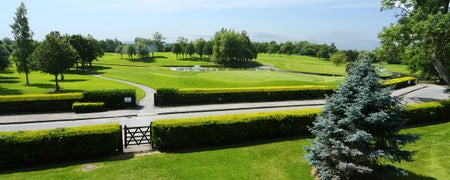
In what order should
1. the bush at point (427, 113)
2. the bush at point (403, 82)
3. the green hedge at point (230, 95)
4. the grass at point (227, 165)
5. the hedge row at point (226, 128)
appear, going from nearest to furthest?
the grass at point (227, 165)
the hedge row at point (226, 128)
the bush at point (427, 113)
the green hedge at point (230, 95)
the bush at point (403, 82)

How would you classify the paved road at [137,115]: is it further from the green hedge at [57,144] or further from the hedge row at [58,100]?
the green hedge at [57,144]

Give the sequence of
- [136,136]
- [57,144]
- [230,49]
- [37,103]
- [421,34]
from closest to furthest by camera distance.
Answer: [57,144] < [136,136] < [421,34] < [37,103] < [230,49]

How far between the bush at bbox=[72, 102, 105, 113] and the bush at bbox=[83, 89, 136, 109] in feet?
2.75

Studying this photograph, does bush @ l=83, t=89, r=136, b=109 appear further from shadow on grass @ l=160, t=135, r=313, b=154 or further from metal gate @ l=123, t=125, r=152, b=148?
shadow on grass @ l=160, t=135, r=313, b=154

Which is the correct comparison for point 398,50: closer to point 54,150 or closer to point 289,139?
point 289,139

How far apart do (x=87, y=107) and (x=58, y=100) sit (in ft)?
10.1

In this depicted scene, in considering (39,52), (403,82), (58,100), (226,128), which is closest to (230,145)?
(226,128)

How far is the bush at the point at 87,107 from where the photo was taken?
25609 mm

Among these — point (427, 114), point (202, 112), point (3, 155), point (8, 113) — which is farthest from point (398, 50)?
point (8, 113)

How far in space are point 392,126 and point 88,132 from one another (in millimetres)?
13810

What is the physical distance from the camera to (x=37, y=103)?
26.0 m

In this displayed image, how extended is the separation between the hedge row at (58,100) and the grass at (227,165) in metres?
13.6

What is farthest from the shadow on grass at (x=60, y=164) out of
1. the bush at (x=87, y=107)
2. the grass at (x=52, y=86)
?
the grass at (x=52, y=86)

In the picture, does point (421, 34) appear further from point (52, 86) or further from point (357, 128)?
point (52, 86)
